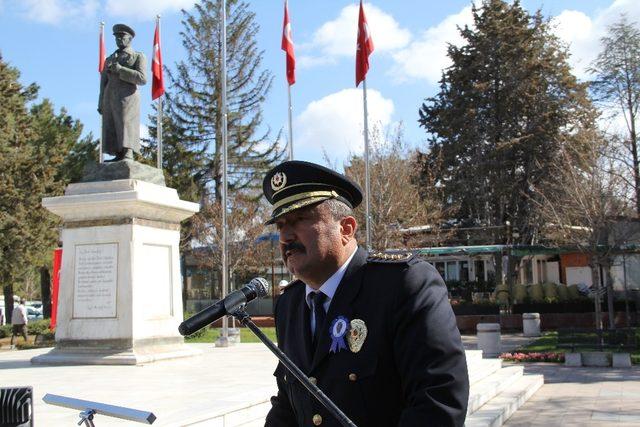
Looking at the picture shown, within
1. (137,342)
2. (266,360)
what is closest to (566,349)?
(266,360)

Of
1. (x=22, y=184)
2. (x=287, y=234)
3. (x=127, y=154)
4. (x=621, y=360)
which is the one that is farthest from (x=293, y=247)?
(x=22, y=184)

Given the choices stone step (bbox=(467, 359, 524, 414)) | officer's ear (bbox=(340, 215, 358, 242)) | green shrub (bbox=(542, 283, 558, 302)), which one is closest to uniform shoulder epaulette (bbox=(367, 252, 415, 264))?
officer's ear (bbox=(340, 215, 358, 242))

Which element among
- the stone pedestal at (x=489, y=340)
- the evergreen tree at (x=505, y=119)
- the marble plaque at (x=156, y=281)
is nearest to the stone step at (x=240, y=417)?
the marble plaque at (x=156, y=281)

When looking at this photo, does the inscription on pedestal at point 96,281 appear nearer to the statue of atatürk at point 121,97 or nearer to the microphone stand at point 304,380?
the statue of atatürk at point 121,97

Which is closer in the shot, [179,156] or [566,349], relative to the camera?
[566,349]

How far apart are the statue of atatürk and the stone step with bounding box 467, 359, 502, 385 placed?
23.2ft

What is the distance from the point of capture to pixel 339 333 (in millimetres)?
2732

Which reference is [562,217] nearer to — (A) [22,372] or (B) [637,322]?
(B) [637,322]

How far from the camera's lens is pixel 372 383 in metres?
2.64

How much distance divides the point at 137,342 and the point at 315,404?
28.6ft

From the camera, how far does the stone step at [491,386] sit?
10109 millimetres

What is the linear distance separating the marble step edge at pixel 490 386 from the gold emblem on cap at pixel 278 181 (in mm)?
7256

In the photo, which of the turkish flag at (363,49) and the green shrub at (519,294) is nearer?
the turkish flag at (363,49)

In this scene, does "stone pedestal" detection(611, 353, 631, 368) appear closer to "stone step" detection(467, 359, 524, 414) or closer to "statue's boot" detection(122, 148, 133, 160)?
"stone step" detection(467, 359, 524, 414)
